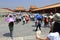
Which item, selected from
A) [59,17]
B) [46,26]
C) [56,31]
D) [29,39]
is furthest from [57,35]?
[46,26]

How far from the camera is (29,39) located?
13.0m

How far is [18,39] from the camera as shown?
13.1 meters

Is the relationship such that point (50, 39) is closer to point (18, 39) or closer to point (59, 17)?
point (59, 17)

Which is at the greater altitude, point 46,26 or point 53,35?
point 53,35

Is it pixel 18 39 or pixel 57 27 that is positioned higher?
pixel 57 27

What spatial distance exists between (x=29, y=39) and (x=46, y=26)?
8028mm

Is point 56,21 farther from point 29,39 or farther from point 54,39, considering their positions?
point 29,39

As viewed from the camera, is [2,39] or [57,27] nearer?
[57,27]

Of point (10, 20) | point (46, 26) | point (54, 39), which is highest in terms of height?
point (54, 39)

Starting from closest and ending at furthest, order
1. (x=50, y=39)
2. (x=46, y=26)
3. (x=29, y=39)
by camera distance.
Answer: (x=50, y=39) < (x=29, y=39) < (x=46, y=26)

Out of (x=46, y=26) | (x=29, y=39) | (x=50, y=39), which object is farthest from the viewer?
(x=46, y=26)

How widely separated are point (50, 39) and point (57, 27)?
24cm

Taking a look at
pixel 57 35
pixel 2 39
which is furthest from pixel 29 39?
pixel 57 35

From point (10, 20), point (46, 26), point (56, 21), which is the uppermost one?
point (56, 21)
